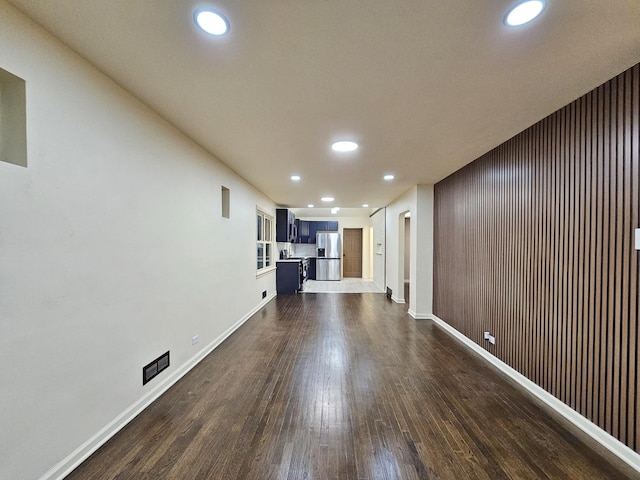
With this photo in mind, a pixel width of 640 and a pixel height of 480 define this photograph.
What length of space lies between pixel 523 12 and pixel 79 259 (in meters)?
2.71

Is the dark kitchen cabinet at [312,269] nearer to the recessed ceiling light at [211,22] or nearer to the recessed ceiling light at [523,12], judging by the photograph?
the recessed ceiling light at [211,22]

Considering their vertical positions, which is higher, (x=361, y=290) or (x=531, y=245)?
(x=531, y=245)

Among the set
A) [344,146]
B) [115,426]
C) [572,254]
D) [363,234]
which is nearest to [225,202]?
[344,146]

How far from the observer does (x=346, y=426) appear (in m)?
1.98

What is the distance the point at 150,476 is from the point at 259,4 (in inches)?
100

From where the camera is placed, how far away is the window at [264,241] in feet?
19.4

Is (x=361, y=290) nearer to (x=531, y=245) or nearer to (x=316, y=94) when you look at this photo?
(x=531, y=245)

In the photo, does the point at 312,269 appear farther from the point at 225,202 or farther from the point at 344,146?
the point at 344,146

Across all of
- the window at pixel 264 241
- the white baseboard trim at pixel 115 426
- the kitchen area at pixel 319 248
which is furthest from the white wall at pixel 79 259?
the kitchen area at pixel 319 248

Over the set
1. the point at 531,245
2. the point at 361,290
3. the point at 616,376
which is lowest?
the point at 361,290

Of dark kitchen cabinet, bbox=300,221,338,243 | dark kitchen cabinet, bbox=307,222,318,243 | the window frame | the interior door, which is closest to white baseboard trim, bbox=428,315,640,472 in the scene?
the window frame

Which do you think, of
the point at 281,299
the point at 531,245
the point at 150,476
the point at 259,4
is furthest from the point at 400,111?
the point at 281,299

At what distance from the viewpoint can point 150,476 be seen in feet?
5.04

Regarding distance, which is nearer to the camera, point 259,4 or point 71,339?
point 259,4
